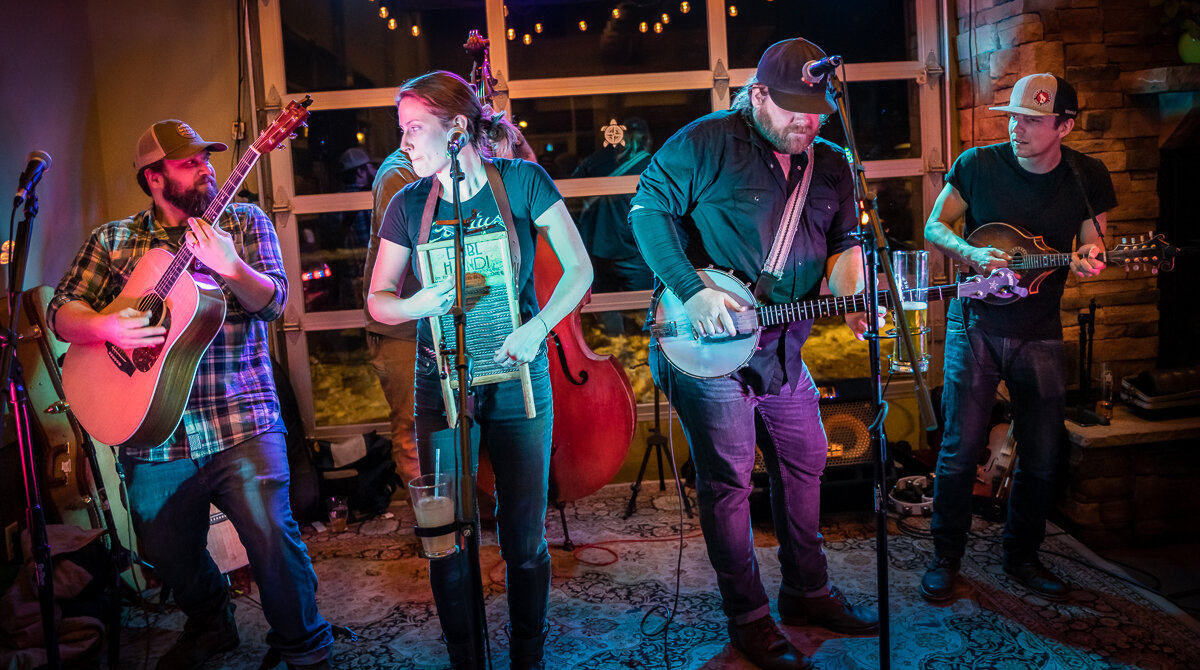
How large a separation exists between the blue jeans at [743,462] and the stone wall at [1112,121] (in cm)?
244

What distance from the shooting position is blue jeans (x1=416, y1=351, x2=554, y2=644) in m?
2.98

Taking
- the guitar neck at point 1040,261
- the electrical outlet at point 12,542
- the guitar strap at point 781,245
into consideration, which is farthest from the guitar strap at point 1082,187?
the electrical outlet at point 12,542

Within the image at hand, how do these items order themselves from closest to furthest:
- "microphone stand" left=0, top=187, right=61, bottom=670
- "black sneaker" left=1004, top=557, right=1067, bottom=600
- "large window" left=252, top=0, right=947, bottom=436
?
"microphone stand" left=0, top=187, right=61, bottom=670 → "black sneaker" left=1004, top=557, right=1067, bottom=600 → "large window" left=252, top=0, right=947, bottom=436

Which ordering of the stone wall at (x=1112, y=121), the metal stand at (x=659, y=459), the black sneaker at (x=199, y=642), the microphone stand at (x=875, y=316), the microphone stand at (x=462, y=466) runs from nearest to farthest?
1. the microphone stand at (x=462, y=466)
2. the microphone stand at (x=875, y=316)
3. the black sneaker at (x=199, y=642)
4. the stone wall at (x=1112, y=121)
5. the metal stand at (x=659, y=459)

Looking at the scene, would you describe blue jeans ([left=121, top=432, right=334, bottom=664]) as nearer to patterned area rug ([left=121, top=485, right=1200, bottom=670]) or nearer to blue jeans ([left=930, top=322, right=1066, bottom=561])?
patterned area rug ([left=121, top=485, right=1200, bottom=670])

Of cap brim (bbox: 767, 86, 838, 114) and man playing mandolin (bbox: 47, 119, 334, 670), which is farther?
man playing mandolin (bbox: 47, 119, 334, 670)

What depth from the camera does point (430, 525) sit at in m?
2.47

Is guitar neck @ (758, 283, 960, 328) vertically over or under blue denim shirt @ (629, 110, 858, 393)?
under

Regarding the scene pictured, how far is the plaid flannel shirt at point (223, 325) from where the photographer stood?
3.19 metres

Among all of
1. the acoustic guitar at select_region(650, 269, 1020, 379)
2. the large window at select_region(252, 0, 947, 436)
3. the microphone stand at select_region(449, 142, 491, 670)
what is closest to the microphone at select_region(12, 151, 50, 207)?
the microphone stand at select_region(449, 142, 491, 670)

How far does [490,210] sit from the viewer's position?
2.95 meters

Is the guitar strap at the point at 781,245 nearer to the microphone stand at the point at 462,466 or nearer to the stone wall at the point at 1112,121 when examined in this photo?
the microphone stand at the point at 462,466

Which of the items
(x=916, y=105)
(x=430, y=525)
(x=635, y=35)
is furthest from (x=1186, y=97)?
(x=430, y=525)

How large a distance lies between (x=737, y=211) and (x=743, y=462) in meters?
0.94
